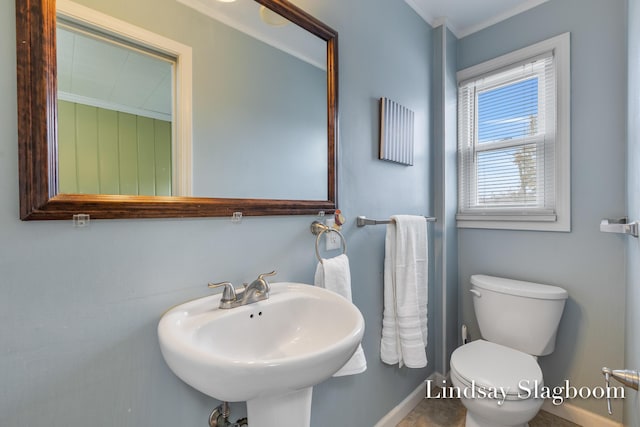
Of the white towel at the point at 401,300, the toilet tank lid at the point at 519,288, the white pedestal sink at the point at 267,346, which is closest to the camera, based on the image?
the white pedestal sink at the point at 267,346

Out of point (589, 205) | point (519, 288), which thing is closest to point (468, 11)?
point (589, 205)

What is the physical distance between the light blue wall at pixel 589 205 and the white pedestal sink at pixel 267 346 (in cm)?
150

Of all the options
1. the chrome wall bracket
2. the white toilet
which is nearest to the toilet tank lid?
the white toilet

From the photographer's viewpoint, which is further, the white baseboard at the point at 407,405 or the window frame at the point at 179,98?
the white baseboard at the point at 407,405

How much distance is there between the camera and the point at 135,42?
0.75 meters

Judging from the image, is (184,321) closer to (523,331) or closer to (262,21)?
(262,21)

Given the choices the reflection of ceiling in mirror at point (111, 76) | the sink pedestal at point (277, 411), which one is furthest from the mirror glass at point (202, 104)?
the sink pedestal at point (277, 411)

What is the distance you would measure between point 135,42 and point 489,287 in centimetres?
193

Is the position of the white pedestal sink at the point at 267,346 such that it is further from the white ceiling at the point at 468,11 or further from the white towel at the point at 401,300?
the white ceiling at the point at 468,11

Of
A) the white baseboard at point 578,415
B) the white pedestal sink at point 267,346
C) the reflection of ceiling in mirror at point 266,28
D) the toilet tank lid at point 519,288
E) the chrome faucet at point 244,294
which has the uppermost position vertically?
the reflection of ceiling in mirror at point 266,28

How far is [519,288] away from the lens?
155cm

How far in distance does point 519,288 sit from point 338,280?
44.6 inches

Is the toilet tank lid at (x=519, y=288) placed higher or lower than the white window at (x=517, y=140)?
lower

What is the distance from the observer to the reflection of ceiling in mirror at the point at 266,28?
90cm
